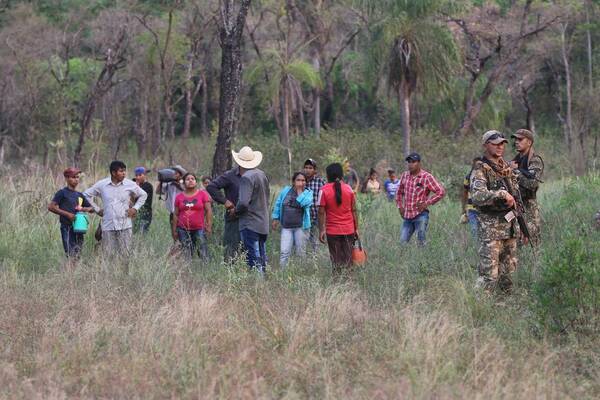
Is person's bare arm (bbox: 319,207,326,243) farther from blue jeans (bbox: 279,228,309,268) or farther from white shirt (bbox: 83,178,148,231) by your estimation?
white shirt (bbox: 83,178,148,231)

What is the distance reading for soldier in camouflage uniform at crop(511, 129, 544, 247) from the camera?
34.4 feet

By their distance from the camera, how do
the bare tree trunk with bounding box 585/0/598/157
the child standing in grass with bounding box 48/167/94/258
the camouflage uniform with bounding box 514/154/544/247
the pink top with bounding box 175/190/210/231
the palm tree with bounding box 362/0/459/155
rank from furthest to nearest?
the bare tree trunk with bounding box 585/0/598/157 < the palm tree with bounding box 362/0/459/155 < the pink top with bounding box 175/190/210/231 < the child standing in grass with bounding box 48/167/94/258 < the camouflage uniform with bounding box 514/154/544/247

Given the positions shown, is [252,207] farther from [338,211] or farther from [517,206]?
[517,206]

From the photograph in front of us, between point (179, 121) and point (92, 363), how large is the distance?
3930 centimetres

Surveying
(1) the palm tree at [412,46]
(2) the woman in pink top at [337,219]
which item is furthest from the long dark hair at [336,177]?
(1) the palm tree at [412,46]

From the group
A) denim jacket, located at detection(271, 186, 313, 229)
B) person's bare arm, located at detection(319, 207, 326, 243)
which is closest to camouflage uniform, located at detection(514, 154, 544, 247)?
person's bare arm, located at detection(319, 207, 326, 243)

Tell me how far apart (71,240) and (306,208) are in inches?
119

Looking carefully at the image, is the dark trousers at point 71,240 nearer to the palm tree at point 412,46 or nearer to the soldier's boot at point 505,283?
the soldier's boot at point 505,283

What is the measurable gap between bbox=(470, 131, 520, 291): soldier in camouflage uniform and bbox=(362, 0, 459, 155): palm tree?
15.8 metres

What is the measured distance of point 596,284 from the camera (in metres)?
8.15

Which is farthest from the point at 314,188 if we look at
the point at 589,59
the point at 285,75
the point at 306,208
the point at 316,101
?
the point at 589,59

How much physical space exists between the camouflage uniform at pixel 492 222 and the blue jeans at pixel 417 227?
10.4 ft

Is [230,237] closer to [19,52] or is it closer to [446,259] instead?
[446,259]

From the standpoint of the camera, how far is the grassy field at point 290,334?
6.84 meters
